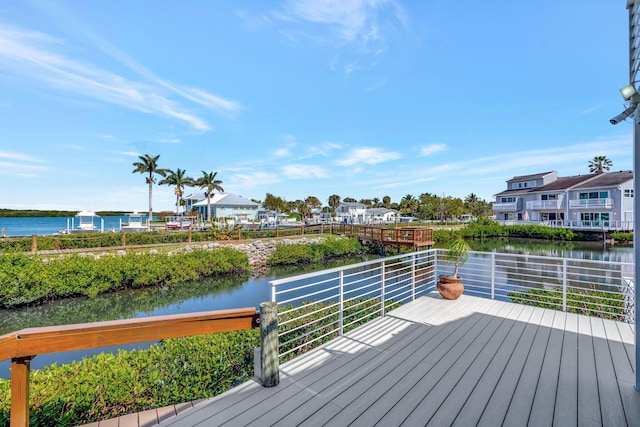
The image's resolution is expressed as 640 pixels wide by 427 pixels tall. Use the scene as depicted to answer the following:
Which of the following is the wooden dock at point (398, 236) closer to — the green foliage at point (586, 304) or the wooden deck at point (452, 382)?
the green foliage at point (586, 304)

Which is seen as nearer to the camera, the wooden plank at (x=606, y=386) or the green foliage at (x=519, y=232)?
the wooden plank at (x=606, y=386)

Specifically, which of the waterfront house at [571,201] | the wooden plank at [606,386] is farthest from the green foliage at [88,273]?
the waterfront house at [571,201]

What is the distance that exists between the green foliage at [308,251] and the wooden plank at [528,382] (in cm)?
1521

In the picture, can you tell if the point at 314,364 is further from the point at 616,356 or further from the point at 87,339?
the point at 616,356

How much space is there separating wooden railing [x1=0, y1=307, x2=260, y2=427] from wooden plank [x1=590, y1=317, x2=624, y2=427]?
292cm

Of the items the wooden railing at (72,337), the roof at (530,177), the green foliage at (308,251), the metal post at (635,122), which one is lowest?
the green foliage at (308,251)

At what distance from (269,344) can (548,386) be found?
2.42 meters

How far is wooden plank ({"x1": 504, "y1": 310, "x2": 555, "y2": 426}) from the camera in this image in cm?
215

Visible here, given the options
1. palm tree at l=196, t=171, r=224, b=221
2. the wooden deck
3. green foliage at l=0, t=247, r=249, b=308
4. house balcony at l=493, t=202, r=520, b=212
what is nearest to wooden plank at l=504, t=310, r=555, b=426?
the wooden deck

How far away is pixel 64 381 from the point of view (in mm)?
3125

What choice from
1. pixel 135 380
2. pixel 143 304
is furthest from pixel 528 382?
pixel 143 304

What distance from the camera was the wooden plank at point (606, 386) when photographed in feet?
6.95

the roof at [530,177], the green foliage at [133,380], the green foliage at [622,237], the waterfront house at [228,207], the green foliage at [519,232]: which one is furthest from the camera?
the waterfront house at [228,207]

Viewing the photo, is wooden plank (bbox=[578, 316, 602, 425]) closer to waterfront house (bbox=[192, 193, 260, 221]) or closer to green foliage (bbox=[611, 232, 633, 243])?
green foliage (bbox=[611, 232, 633, 243])
